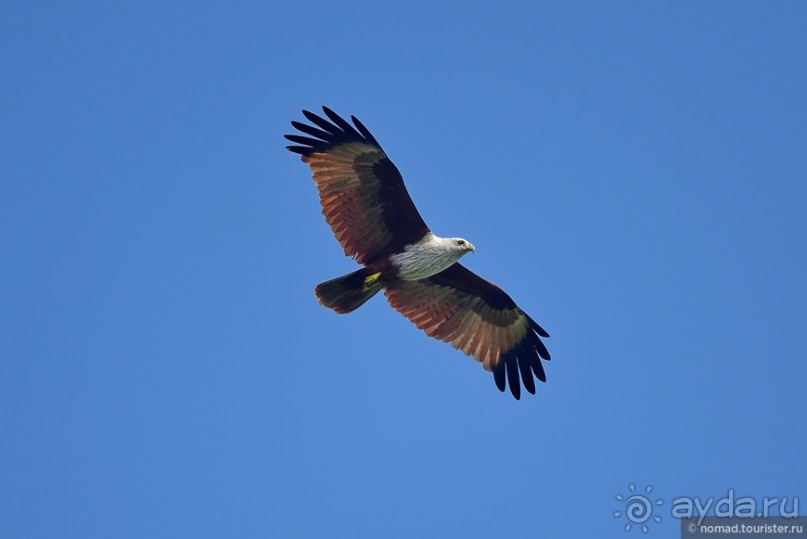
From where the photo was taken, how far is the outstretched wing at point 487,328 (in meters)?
16.4

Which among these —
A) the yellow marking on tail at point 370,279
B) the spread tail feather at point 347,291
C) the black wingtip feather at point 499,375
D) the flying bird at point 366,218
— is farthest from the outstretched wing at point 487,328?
the spread tail feather at point 347,291

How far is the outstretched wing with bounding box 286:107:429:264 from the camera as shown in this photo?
1493 centimetres

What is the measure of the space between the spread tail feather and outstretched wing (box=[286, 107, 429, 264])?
0.44 m

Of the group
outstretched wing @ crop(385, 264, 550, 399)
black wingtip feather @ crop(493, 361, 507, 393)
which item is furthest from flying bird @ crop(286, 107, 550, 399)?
black wingtip feather @ crop(493, 361, 507, 393)

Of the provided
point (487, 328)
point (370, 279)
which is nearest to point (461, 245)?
point (370, 279)

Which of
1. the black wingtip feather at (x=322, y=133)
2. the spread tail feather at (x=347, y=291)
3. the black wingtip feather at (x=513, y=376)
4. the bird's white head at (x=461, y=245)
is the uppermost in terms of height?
the black wingtip feather at (x=322, y=133)

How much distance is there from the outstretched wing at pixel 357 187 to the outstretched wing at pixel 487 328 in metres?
1.43

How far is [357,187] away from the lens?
49.3ft

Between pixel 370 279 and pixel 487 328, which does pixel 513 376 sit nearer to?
pixel 487 328

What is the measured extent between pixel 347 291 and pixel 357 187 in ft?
4.70

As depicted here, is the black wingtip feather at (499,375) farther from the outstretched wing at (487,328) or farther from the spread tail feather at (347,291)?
the spread tail feather at (347,291)

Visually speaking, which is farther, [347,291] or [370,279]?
[370,279]

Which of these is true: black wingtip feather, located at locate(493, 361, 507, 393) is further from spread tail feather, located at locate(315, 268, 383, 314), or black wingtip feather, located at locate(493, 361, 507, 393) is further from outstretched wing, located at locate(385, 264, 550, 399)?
spread tail feather, located at locate(315, 268, 383, 314)

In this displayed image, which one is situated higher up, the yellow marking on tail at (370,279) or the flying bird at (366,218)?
the flying bird at (366,218)
